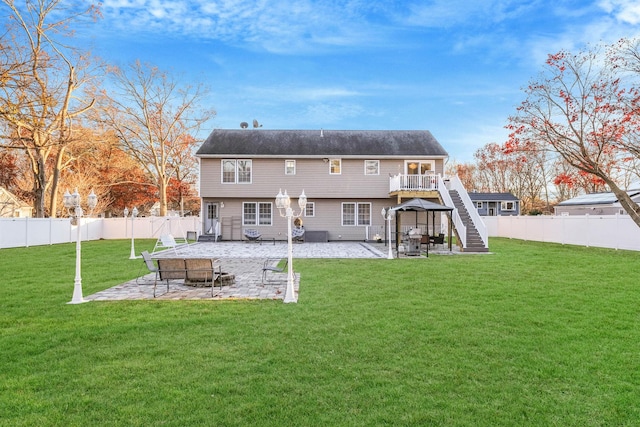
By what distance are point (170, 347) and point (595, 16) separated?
1443cm

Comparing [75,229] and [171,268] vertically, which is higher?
[75,229]

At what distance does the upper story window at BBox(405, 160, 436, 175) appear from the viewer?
23.1 metres

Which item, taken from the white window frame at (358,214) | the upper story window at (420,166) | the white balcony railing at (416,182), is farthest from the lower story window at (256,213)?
the upper story window at (420,166)

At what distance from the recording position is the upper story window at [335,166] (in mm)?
23203

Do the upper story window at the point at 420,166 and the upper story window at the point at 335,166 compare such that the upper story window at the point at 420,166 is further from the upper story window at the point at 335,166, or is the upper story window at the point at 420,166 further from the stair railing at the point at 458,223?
the upper story window at the point at 335,166

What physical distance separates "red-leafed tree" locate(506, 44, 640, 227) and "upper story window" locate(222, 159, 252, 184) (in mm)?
16135

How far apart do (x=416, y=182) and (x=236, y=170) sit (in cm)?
1124

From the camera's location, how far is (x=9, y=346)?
188 inches

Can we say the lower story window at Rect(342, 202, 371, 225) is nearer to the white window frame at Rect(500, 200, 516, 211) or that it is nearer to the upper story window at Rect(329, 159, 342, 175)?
the upper story window at Rect(329, 159, 342, 175)

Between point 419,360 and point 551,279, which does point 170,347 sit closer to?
point 419,360

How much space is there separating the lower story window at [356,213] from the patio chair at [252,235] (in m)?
5.66

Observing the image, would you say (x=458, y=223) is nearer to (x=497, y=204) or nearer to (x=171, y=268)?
(x=171, y=268)

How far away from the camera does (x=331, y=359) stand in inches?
171

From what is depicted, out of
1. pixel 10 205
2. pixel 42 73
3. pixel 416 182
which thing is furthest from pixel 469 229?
pixel 10 205
